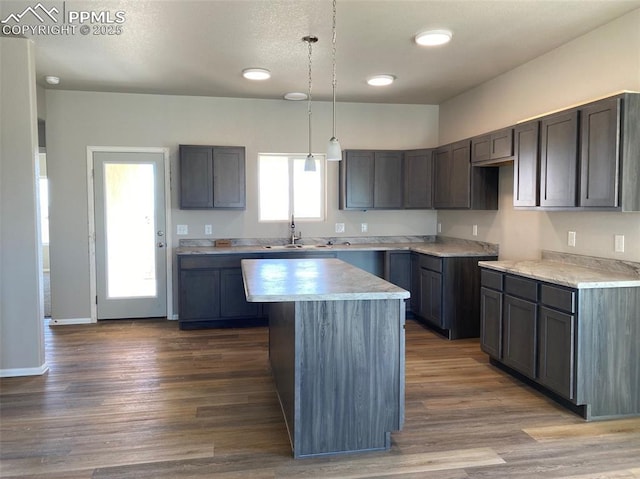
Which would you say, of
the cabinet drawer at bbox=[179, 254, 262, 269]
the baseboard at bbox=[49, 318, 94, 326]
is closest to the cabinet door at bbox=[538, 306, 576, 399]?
the cabinet drawer at bbox=[179, 254, 262, 269]

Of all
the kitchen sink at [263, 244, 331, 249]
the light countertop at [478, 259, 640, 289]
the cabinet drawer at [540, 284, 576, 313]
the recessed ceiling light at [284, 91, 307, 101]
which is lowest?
the cabinet drawer at [540, 284, 576, 313]

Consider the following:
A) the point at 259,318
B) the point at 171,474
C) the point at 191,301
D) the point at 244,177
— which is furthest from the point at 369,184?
the point at 171,474

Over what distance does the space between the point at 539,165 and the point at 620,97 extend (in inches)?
32.7

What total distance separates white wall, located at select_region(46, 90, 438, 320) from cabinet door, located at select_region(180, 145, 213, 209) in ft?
0.95

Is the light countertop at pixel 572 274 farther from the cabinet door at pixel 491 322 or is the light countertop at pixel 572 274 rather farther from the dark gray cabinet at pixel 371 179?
the dark gray cabinet at pixel 371 179

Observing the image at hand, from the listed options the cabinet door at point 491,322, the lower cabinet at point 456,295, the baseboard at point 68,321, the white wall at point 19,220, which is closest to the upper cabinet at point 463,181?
the lower cabinet at point 456,295

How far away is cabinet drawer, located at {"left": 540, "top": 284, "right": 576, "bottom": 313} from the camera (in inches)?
116

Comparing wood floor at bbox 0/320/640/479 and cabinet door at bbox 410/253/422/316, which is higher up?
cabinet door at bbox 410/253/422/316

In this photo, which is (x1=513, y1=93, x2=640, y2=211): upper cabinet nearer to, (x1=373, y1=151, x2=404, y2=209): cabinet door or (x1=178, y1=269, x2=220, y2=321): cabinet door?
(x1=373, y1=151, x2=404, y2=209): cabinet door

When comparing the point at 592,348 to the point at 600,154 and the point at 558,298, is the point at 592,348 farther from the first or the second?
the point at 600,154

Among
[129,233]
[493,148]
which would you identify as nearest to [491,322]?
[493,148]

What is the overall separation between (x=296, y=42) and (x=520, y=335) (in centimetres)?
292

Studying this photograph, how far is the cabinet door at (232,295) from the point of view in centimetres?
528

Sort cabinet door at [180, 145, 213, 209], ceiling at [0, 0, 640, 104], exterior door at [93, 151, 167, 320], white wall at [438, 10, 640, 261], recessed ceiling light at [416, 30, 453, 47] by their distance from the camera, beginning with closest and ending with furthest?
ceiling at [0, 0, 640, 104] < white wall at [438, 10, 640, 261] < recessed ceiling light at [416, 30, 453, 47] < cabinet door at [180, 145, 213, 209] < exterior door at [93, 151, 167, 320]
